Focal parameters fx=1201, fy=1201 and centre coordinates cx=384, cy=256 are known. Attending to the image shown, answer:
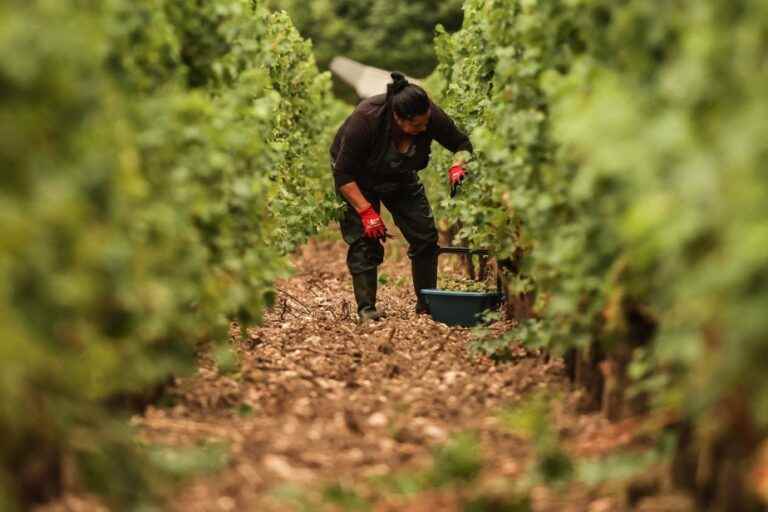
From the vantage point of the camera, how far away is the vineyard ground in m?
3.95

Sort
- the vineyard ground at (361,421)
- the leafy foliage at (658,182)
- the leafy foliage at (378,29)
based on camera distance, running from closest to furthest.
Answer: the leafy foliage at (658,182), the vineyard ground at (361,421), the leafy foliage at (378,29)

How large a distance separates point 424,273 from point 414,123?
4.31 feet

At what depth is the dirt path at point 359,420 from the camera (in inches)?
156

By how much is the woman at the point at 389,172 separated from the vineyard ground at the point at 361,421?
912 millimetres

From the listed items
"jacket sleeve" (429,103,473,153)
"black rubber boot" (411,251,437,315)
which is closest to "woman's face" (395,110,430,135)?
"jacket sleeve" (429,103,473,153)

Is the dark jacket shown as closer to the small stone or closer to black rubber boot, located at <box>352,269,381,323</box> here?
black rubber boot, located at <box>352,269,381,323</box>

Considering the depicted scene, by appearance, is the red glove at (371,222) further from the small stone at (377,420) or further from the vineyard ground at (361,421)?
the small stone at (377,420)

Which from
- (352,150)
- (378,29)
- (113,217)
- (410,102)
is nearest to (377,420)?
(113,217)

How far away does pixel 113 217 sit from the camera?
3.45 m

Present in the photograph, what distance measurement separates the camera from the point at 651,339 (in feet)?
15.2

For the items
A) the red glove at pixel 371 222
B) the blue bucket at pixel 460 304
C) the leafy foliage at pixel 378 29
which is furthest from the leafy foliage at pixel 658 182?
the leafy foliage at pixel 378 29

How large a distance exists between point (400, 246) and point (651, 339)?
10.9 metres

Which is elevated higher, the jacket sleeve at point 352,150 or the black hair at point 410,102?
the black hair at point 410,102

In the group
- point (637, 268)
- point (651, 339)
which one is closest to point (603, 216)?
point (637, 268)
